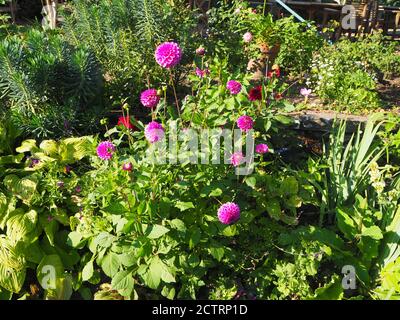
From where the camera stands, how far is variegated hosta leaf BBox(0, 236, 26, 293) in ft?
7.04

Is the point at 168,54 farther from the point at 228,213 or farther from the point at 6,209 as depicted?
the point at 6,209

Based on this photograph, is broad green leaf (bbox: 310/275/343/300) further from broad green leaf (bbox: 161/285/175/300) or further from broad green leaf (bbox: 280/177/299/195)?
broad green leaf (bbox: 161/285/175/300)

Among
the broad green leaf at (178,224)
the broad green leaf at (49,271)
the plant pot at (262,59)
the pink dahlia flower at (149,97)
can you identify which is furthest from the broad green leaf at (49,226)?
the plant pot at (262,59)

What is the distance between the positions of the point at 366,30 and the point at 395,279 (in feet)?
23.0

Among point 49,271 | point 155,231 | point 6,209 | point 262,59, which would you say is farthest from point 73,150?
point 262,59

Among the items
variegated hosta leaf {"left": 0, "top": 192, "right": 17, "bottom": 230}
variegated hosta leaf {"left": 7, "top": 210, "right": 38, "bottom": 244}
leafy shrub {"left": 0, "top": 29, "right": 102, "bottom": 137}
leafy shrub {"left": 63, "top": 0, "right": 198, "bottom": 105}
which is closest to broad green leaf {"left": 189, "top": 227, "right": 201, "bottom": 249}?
variegated hosta leaf {"left": 7, "top": 210, "right": 38, "bottom": 244}

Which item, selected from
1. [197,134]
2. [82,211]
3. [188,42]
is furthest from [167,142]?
[188,42]

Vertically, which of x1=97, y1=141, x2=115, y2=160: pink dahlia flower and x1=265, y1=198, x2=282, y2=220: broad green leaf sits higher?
x1=97, y1=141, x2=115, y2=160: pink dahlia flower

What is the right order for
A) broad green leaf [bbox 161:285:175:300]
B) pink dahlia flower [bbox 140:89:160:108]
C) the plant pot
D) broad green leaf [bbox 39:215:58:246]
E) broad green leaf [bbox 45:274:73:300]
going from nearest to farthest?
pink dahlia flower [bbox 140:89:160:108] → broad green leaf [bbox 161:285:175:300] → broad green leaf [bbox 45:274:73:300] → broad green leaf [bbox 39:215:58:246] → the plant pot

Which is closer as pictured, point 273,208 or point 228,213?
point 228,213

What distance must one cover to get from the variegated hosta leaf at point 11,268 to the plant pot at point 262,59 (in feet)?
7.76

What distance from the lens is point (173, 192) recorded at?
204 centimetres

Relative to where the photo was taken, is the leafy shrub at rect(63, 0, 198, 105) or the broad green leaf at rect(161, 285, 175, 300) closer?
the broad green leaf at rect(161, 285, 175, 300)

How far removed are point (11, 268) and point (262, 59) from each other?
2.62 meters
